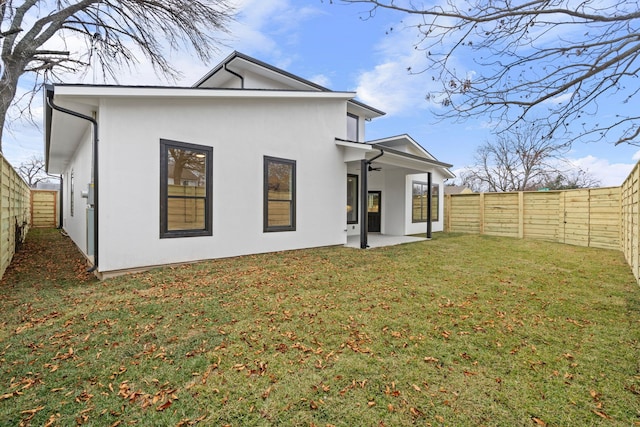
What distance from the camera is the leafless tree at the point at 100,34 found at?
975cm

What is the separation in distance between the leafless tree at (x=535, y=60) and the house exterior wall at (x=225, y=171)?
170 inches

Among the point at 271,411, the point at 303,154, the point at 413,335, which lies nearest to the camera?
the point at 271,411

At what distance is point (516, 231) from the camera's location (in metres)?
Result: 12.3

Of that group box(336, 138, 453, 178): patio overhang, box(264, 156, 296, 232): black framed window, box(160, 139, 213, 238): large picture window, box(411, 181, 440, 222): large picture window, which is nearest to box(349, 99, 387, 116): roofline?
box(336, 138, 453, 178): patio overhang

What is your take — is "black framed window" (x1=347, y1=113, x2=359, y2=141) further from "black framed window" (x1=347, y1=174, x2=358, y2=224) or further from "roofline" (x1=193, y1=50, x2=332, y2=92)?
"roofline" (x1=193, y1=50, x2=332, y2=92)

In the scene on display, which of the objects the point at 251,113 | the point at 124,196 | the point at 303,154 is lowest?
the point at 124,196

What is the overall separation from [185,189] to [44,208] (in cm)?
1615

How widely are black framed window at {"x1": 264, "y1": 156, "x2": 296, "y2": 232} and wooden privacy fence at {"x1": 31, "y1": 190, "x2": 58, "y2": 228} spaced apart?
16296mm

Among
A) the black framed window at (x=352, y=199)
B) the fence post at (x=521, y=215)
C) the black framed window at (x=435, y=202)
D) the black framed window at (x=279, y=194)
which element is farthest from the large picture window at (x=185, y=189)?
the fence post at (x=521, y=215)

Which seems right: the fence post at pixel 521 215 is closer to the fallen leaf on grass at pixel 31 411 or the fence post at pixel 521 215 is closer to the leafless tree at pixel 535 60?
the leafless tree at pixel 535 60

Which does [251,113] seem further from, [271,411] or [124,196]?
→ [271,411]

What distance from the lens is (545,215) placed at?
11.4 meters

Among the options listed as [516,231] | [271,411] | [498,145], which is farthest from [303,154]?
[498,145]

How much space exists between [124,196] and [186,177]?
3.84ft
